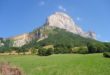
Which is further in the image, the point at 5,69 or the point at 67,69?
the point at 67,69

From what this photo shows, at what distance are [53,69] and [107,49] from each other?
57.5 metres

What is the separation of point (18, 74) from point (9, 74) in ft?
2.49

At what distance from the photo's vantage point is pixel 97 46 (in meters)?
108

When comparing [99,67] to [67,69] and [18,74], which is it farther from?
[18,74]

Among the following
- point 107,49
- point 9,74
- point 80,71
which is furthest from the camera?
point 107,49

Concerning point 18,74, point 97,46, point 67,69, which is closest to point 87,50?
point 97,46

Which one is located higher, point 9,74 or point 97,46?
point 97,46

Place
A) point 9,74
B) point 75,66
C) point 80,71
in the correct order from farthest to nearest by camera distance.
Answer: point 75,66 < point 80,71 < point 9,74

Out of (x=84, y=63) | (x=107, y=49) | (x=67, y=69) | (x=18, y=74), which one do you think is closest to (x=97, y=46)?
(x=107, y=49)

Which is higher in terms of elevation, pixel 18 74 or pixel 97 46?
pixel 97 46

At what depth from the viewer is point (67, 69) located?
5381 cm

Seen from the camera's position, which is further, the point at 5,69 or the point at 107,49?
the point at 107,49

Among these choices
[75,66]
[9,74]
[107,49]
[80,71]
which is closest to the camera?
[9,74]

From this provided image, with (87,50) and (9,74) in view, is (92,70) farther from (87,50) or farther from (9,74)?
(87,50)
